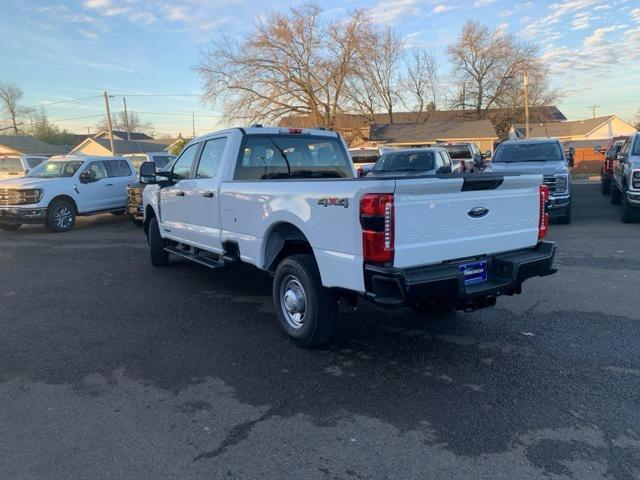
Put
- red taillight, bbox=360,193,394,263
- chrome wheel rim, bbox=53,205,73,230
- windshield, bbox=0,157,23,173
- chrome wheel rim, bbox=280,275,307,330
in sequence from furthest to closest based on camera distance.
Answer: windshield, bbox=0,157,23,173, chrome wheel rim, bbox=53,205,73,230, chrome wheel rim, bbox=280,275,307,330, red taillight, bbox=360,193,394,263

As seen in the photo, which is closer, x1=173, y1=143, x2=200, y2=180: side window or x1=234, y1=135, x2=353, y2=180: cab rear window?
x1=234, y1=135, x2=353, y2=180: cab rear window

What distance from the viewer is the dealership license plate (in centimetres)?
406

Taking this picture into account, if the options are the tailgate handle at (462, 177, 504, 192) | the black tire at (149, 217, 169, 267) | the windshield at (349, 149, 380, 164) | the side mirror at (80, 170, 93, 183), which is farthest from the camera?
the windshield at (349, 149, 380, 164)

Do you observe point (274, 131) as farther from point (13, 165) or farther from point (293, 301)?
point (13, 165)

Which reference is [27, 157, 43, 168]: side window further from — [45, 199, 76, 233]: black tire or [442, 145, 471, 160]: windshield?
[442, 145, 471, 160]: windshield

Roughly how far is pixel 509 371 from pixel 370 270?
148 centimetres

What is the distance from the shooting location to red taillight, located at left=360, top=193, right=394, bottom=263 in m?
3.67

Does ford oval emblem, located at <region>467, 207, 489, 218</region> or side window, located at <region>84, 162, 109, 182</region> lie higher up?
side window, located at <region>84, 162, 109, 182</region>

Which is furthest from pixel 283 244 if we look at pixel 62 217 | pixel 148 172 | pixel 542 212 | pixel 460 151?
pixel 460 151

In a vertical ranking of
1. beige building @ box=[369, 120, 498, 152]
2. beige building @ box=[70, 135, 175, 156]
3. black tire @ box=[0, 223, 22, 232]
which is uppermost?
beige building @ box=[70, 135, 175, 156]

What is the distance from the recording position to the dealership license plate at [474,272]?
4.06 meters

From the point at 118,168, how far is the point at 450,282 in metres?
13.3

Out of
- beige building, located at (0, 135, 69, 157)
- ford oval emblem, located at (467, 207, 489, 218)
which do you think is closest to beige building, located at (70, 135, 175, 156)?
beige building, located at (0, 135, 69, 157)

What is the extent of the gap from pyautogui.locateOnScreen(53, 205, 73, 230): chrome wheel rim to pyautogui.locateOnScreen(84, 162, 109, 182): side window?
1.14 m
